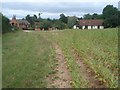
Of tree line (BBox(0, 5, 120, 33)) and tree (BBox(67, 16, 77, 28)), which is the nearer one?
tree line (BBox(0, 5, 120, 33))

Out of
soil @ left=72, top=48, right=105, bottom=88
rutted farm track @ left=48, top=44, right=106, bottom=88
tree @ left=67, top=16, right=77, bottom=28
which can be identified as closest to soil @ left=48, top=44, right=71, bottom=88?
rutted farm track @ left=48, top=44, right=106, bottom=88

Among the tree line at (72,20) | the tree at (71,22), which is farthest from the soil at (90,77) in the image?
the tree at (71,22)

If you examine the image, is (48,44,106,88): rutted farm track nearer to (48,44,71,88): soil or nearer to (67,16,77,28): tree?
(48,44,71,88): soil

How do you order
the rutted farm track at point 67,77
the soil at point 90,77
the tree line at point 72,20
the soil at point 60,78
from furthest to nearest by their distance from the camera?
the tree line at point 72,20 → the soil at point 60,78 → the rutted farm track at point 67,77 → the soil at point 90,77

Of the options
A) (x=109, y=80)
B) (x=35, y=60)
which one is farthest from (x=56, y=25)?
(x=109, y=80)

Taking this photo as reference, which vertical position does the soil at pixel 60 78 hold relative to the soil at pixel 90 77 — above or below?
below

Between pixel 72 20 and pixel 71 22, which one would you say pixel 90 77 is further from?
pixel 72 20

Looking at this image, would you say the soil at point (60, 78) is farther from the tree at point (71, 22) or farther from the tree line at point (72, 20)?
the tree at point (71, 22)

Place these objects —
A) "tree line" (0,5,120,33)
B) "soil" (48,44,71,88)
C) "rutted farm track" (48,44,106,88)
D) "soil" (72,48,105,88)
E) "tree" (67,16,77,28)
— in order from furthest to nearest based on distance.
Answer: "tree" (67,16,77,28)
"tree line" (0,5,120,33)
"soil" (48,44,71,88)
"rutted farm track" (48,44,106,88)
"soil" (72,48,105,88)

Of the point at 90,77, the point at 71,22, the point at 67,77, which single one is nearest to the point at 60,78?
the point at 67,77

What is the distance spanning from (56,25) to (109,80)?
237 ft

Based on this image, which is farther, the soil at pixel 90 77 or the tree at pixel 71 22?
the tree at pixel 71 22

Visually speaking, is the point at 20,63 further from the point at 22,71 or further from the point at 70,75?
the point at 70,75

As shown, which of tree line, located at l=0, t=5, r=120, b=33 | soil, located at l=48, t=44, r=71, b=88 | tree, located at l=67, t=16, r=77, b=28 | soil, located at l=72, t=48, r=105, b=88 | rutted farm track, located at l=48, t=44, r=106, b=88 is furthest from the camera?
tree, located at l=67, t=16, r=77, b=28
